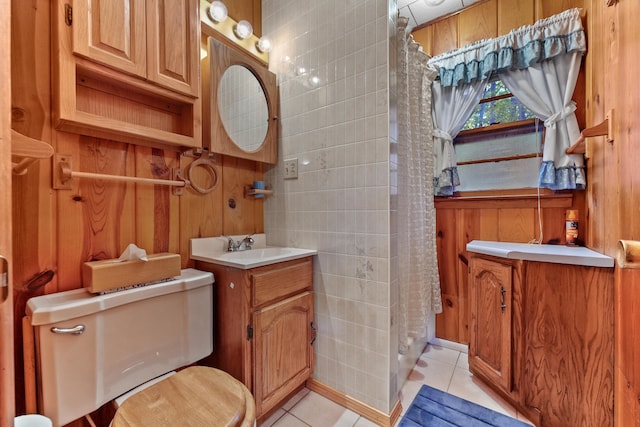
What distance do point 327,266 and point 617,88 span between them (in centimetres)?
150

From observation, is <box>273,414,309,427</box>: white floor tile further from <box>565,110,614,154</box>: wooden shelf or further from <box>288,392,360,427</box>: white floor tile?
<box>565,110,614,154</box>: wooden shelf

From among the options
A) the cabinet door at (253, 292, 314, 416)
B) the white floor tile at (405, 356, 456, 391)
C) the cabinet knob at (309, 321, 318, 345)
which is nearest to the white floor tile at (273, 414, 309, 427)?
the cabinet door at (253, 292, 314, 416)

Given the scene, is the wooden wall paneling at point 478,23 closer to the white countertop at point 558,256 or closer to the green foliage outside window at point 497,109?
the green foliage outside window at point 497,109

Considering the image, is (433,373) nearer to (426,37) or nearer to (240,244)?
(240,244)

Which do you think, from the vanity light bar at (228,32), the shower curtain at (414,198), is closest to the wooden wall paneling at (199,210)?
the vanity light bar at (228,32)

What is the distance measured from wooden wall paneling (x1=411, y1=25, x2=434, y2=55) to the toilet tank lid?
2.34 meters

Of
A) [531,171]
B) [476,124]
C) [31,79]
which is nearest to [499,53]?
[476,124]

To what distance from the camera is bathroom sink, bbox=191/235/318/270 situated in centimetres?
120

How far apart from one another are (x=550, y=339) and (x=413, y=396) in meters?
0.76

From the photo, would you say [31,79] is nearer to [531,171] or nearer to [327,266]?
[327,266]

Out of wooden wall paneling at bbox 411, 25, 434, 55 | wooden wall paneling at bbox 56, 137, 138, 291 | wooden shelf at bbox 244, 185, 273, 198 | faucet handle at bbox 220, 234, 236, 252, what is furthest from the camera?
wooden wall paneling at bbox 411, 25, 434, 55

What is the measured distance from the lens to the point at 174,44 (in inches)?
47.0

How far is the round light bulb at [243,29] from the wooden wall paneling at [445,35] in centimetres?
141

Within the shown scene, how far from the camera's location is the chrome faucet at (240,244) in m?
1.54
